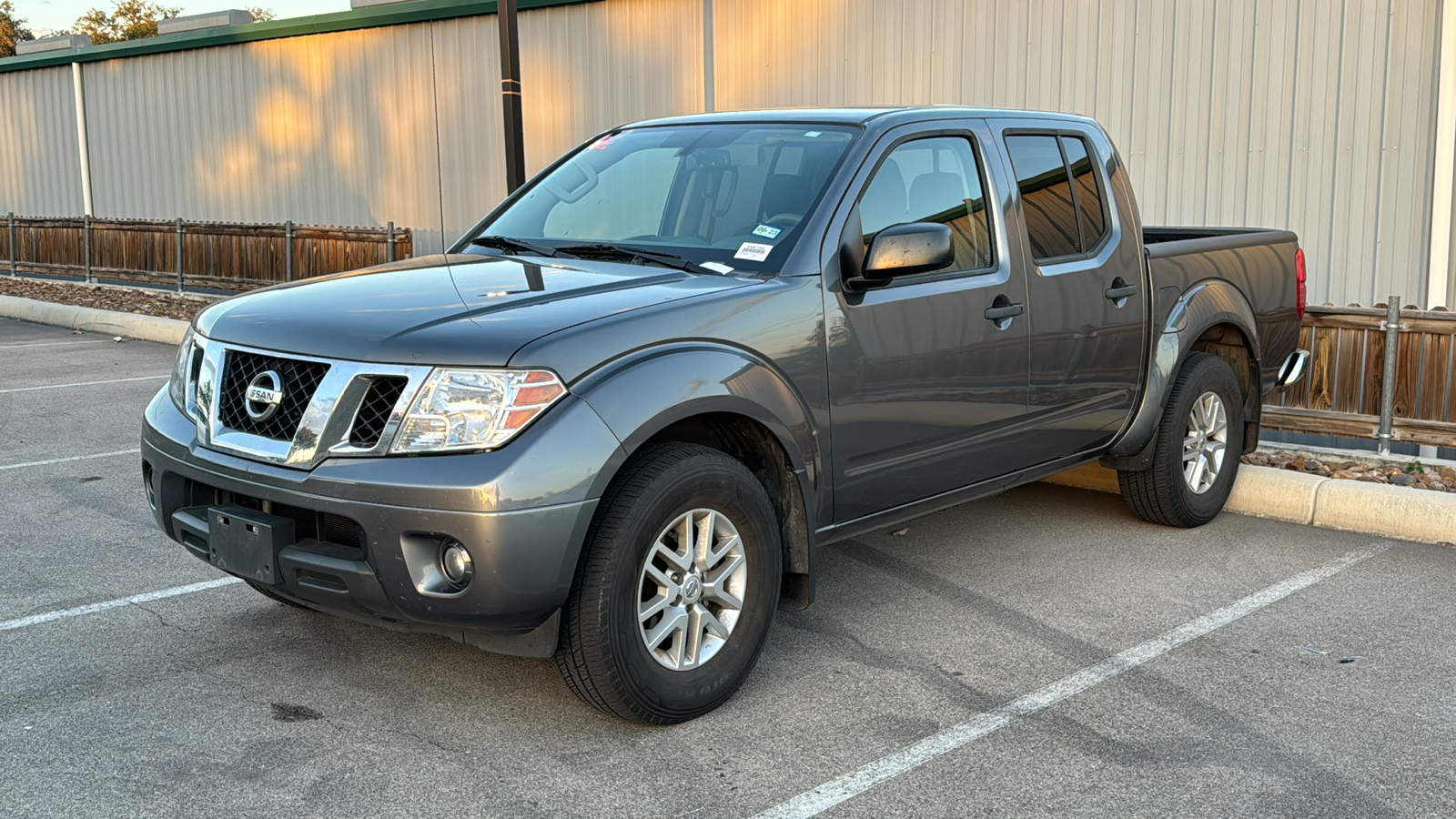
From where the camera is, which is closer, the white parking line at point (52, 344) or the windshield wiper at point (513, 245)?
the windshield wiper at point (513, 245)

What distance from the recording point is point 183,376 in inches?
169

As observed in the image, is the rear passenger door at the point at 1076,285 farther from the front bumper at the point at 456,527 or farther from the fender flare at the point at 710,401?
the front bumper at the point at 456,527

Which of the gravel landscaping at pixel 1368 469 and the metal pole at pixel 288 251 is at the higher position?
the metal pole at pixel 288 251

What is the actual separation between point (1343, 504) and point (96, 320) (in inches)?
535

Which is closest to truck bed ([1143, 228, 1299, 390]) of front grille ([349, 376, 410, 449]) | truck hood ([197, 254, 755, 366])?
truck hood ([197, 254, 755, 366])

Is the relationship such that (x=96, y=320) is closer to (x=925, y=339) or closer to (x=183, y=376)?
(x=183, y=376)

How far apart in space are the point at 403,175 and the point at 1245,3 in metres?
11.8

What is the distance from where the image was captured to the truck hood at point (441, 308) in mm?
3629

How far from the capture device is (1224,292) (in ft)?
20.8

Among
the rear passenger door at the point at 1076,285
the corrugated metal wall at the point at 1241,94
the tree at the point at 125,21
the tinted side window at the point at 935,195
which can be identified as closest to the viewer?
the tinted side window at the point at 935,195

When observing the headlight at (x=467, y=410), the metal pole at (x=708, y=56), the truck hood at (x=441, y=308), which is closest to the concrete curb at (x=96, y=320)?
the metal pole at (x=708, y=56)

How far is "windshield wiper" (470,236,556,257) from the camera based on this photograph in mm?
4855

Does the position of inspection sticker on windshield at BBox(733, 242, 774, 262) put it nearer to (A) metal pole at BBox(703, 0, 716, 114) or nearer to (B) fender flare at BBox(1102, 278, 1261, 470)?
(B) fender flare at BBox(1102, 278, 1261, 470)

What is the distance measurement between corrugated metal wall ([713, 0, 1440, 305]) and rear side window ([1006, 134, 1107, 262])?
567 cm
